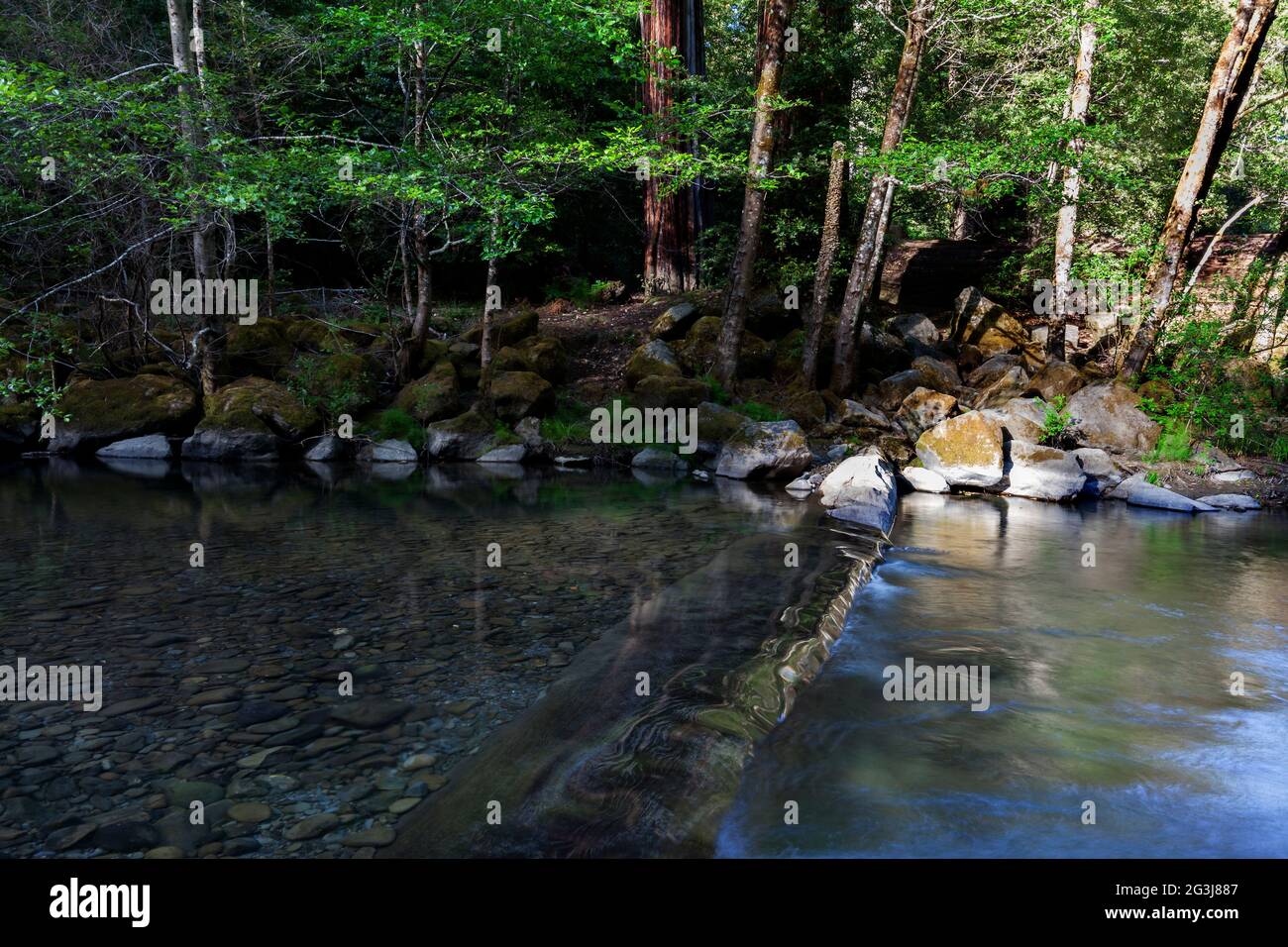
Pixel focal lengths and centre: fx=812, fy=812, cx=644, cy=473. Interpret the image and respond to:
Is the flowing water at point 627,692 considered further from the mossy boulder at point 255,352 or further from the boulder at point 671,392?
the mossy boulder at point 255,352

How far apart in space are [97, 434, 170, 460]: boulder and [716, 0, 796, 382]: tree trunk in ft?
35.3

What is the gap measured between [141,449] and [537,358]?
782cm

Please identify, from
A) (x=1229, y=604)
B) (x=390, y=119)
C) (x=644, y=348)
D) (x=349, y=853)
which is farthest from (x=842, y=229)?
(x=349, y=853)

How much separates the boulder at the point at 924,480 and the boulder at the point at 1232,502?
3.72 metres

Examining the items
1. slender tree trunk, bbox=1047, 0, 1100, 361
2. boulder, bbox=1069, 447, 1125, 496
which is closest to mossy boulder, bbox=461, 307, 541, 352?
slender tree trunk, bbox=1047, 0, 1100, 361

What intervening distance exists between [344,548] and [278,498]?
12.1ft

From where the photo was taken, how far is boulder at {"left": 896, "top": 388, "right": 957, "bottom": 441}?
50.2 feet

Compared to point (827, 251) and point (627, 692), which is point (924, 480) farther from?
point (627, 692)

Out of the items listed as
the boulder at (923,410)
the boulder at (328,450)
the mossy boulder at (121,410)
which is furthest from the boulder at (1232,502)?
the mossy boulder at (121,410)

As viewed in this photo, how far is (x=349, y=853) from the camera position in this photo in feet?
10.8

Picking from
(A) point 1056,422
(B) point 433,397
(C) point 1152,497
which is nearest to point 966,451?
(A) point 1056,422

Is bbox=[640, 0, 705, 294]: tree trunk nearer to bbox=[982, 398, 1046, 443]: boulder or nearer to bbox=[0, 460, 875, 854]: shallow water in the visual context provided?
bbox=[982, 398, 1046, 443]: boulder

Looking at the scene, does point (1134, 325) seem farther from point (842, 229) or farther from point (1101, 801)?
point (1101, 801)

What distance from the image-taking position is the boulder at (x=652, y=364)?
16312mm
